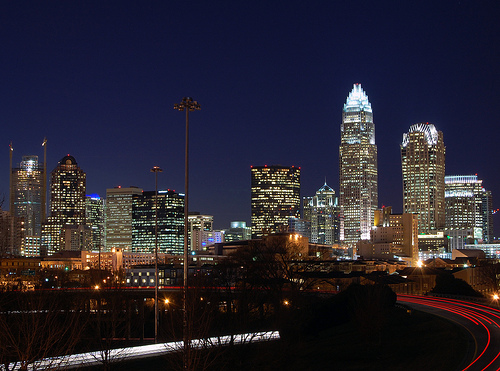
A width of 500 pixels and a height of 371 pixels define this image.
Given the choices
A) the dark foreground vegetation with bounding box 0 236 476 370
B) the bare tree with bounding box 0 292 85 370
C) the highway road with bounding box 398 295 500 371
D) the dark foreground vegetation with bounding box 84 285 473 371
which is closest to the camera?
the bare tree with bounding box 0 292 85 370

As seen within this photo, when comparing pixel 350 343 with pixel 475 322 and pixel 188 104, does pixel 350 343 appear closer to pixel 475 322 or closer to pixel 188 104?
pixel 475 322

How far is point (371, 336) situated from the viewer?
1969 inches

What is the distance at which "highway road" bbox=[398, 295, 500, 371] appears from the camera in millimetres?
38625

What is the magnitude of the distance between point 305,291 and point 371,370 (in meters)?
34.8

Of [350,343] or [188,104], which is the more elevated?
[188,104]

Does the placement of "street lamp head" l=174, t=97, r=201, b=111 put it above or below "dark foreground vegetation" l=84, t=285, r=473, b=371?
above

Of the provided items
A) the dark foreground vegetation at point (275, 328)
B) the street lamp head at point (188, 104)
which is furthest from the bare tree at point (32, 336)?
the street lamp head at point (188, 104)

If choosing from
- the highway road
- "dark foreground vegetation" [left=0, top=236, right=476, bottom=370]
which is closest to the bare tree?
"dark foreground vegetation" [left=0, top=236, right=476, bottom=370]

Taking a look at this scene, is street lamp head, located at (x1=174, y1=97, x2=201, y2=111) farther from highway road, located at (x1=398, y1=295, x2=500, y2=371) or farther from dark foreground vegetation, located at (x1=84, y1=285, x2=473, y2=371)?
highway road, located at (x1=398, y1=295, x2=500, y2=371)

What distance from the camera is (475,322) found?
5428 cm

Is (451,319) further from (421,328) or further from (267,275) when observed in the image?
(267,275)

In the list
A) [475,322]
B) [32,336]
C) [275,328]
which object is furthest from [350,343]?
[32,336]

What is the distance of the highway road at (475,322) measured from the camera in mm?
38625

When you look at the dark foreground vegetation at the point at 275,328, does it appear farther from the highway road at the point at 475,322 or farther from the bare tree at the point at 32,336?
the highway road at the point at 475,322
